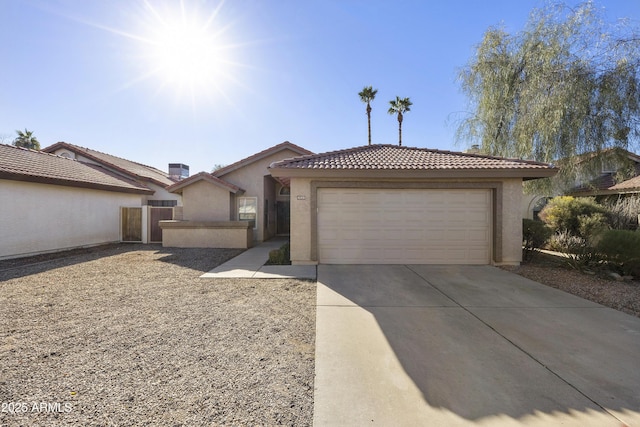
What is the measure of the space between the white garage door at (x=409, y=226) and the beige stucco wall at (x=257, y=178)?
7.19 m

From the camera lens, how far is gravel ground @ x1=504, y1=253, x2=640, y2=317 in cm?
577

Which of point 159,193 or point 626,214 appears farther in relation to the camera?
point 159,193

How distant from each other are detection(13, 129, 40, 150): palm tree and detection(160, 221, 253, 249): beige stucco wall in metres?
36.0

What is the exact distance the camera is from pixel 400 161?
9.63 meters

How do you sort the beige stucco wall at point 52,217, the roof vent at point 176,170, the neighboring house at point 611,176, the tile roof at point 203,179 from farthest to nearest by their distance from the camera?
1. the roof vent at point 176,170
2. the tile roof at point 203,179
3. the neighboring house at point 611,176
4. the beige stucco wall at point 52,217

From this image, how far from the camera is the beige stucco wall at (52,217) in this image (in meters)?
10.2

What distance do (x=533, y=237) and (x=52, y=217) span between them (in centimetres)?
1911

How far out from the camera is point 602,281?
291 inches

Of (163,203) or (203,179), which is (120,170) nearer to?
(163,203)

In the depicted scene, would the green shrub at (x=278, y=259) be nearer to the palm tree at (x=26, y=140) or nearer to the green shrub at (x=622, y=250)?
the green shrub at (x=622, y=250)

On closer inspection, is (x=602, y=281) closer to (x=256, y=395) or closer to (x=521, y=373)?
(x=521, y=373)

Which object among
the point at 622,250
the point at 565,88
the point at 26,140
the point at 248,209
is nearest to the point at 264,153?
the point at 248,209

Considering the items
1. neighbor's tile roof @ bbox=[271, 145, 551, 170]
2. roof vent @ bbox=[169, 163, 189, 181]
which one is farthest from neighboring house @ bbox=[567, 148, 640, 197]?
roof vent @ bbox=[169, 163, 189, 181]

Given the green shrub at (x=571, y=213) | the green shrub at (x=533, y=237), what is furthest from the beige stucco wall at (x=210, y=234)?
the green shrub at (x=571, y=213)
